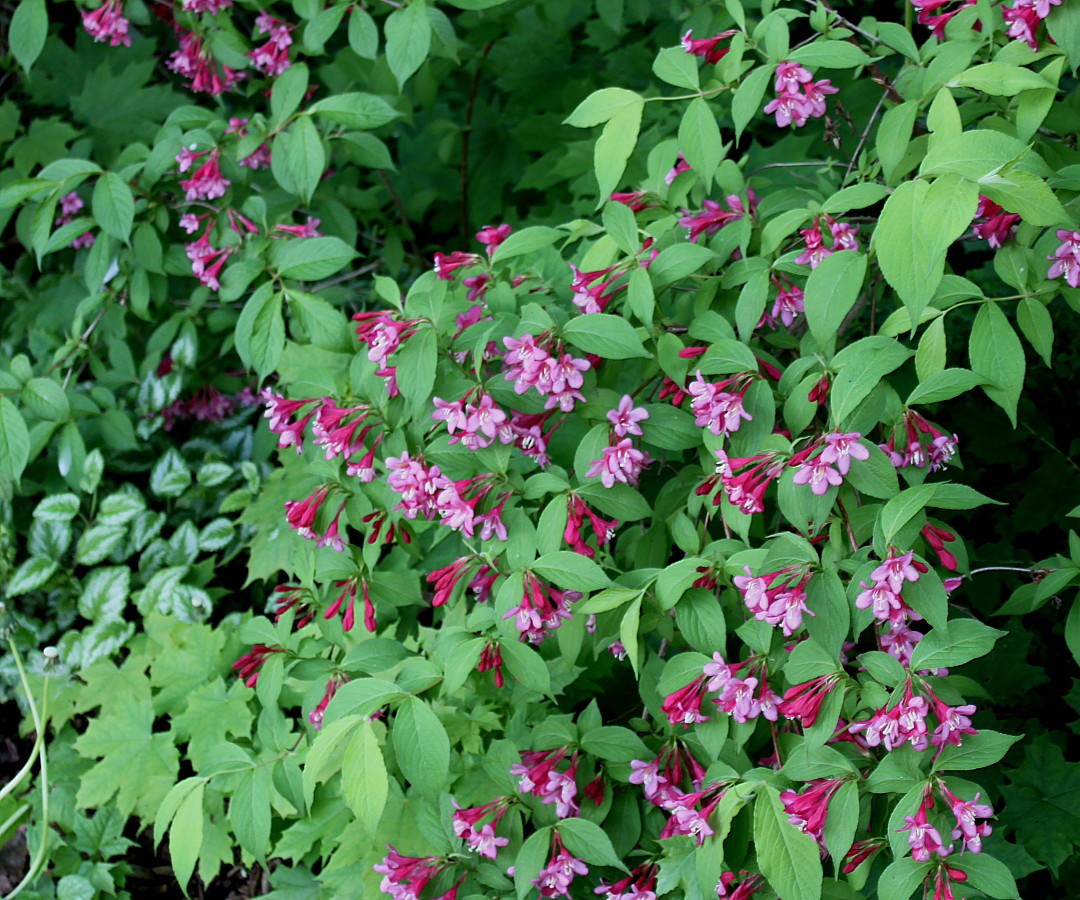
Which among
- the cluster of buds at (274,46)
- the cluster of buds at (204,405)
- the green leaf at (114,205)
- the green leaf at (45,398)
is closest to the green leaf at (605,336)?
the green leaf at (114,205)

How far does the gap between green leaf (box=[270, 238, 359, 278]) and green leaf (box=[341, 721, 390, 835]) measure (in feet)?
3.62

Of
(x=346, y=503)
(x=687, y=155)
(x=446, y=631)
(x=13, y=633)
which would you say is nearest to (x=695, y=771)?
(x=446, y=631)

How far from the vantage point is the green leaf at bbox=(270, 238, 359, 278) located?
2092 mm

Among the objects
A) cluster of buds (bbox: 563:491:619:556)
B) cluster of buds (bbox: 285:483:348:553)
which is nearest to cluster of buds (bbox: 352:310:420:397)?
cluster of buds (bbox: 285:483:348:553)

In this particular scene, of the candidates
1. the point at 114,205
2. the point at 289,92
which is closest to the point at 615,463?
the point at 289,92

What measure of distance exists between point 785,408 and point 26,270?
11.4 ft

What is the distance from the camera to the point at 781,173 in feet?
9.70

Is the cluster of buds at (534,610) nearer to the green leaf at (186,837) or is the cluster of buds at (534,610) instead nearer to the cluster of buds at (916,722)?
the cluster of buds at (916,722)

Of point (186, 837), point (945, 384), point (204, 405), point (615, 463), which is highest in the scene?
point (945, 384)

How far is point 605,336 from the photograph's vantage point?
4.65 ft

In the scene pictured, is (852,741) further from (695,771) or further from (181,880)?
(181,880)

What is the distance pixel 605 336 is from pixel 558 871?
85 centimetres

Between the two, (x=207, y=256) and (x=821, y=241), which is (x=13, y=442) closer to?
(x=207, y=256)

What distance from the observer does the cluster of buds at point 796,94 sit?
5.10 ft
